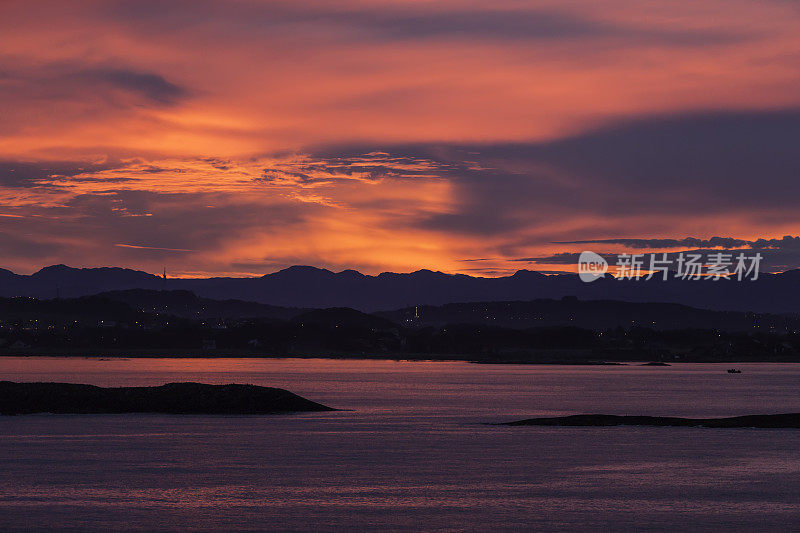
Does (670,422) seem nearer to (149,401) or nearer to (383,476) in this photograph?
Answer: (383,476)

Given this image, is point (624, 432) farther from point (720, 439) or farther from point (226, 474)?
point (226, 474)

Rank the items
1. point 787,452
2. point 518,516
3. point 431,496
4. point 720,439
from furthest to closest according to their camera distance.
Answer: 1. point 720,439
2. point 787,452
3. point 431,496
4. point 518,516

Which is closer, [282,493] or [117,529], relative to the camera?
[117,529]

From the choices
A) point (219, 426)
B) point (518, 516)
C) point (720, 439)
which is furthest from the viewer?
point (219, 426)

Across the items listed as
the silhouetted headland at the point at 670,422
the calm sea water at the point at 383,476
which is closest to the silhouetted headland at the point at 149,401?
the calm sea water at the point at 383,476

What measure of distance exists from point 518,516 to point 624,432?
30.3 metres

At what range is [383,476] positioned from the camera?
39094 millimetres

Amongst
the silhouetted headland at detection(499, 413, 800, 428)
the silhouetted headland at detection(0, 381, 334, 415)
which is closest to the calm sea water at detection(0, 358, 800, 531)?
the silhouetted headland at detection(499, 413, 800, 428)

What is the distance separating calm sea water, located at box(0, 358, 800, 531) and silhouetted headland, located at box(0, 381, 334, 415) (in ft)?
17.8

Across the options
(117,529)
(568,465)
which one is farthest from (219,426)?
(117,529)

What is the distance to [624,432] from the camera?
58719mm

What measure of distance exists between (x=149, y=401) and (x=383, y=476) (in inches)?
1632

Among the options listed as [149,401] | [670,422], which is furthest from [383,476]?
[149,401]

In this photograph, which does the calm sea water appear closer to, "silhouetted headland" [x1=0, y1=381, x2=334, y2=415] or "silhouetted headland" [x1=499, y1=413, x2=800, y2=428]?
"silhouetted headland" [x1=499, y1=413, x2=800, y2=428]
